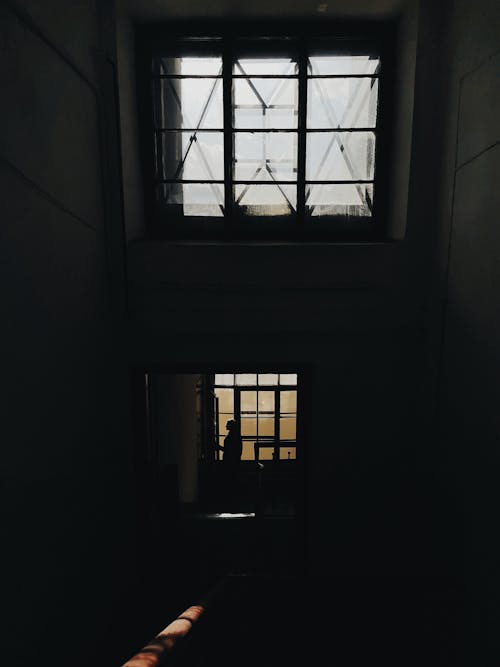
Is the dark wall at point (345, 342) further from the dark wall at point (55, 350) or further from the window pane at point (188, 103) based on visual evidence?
the window pane at point (188, 103)

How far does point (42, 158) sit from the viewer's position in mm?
2424

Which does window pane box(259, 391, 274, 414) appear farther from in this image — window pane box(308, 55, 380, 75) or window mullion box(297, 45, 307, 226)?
window pane box(308, 55, 380, 75)

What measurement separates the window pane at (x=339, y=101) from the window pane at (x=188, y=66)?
0.80 meters

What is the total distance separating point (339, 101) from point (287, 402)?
14.4ft

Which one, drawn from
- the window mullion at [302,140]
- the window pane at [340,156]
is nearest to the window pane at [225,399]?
the window mullion at [302,140]

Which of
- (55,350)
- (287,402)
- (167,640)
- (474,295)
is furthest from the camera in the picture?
(287,402)

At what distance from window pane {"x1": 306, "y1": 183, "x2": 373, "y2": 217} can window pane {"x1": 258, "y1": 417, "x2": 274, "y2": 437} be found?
3.90m

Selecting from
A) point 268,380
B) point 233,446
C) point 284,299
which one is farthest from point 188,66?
point 233,446

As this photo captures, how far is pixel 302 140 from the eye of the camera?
150 inches

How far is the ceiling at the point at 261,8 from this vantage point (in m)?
3.36

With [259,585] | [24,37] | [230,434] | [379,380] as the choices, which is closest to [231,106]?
[24,37]

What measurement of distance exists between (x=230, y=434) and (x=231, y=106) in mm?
4539

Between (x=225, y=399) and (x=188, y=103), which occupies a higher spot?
(x=188, y=103)

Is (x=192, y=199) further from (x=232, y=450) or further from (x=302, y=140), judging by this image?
(x=232, y=450)
